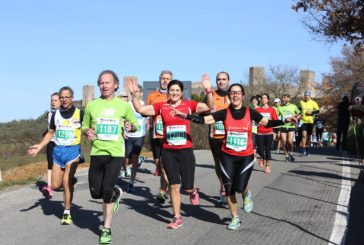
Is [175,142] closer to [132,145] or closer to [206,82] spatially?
[206,82]

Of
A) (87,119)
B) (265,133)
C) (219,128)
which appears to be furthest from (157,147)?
(265,133)

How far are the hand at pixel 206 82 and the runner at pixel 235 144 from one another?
38cm

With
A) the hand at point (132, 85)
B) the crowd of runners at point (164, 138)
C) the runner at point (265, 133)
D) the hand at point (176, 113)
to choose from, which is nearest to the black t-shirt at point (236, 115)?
the crowd of runners at point (164, 138)

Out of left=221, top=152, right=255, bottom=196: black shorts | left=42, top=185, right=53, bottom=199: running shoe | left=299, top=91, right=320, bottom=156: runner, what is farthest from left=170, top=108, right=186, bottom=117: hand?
left=299, top=91, right=320, bottom=156: runner

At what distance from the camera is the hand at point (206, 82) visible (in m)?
7.76

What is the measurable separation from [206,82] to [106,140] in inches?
71.2

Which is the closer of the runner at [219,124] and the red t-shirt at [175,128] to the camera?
the red t-shirt at [175,128]

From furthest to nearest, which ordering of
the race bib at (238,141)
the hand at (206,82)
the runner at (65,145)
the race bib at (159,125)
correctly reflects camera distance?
1. the race bib at (159,125)
2. the runner at (65,145)
3. the hand at (206,82)
4. the race bib at (238,141)

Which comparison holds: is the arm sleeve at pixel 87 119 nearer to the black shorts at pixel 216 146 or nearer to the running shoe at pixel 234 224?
the running shoe at pixel 234 224

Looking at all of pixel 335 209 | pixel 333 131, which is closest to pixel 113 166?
pixel 335 209

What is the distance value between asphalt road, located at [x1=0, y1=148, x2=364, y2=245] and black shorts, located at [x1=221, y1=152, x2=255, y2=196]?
0.55 metres

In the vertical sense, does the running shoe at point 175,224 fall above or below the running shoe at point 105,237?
below

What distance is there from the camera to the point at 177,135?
7539 millimetres

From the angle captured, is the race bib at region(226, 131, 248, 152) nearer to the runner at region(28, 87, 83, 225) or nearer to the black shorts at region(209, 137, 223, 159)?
the black shorts at region(209, 137, 223, 159)
